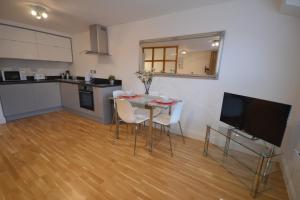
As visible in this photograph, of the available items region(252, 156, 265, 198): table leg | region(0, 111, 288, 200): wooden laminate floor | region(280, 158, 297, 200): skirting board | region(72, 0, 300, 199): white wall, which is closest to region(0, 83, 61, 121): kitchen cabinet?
region(0, 111, 288, 200): wooden laminate floor

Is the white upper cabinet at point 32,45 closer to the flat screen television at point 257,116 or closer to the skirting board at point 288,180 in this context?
the flat screen television at point 257,116

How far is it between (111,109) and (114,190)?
2079mm

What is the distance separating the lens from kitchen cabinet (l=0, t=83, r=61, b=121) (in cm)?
318

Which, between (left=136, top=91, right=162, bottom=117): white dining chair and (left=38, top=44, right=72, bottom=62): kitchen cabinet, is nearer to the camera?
(left=136, top=91, right=162, bottom=117): white dining chair

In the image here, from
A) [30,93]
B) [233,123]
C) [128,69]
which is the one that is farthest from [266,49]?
[30,93]

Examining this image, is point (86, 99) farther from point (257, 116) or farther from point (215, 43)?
point (257, 116)

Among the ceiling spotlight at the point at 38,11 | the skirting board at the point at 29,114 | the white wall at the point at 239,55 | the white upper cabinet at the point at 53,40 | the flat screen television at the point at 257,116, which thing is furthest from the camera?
the white upper cabinet at the point at 53,40

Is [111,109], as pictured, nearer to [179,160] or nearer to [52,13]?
[179,160]

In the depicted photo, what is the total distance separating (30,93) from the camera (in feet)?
11.5

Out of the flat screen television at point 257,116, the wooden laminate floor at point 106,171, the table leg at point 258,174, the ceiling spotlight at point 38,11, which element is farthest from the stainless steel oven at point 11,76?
the table leg at point 258,174

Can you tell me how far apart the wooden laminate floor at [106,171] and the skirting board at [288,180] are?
60 mm

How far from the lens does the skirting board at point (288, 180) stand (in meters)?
1.46

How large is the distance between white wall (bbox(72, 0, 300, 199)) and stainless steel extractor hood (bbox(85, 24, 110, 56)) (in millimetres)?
855

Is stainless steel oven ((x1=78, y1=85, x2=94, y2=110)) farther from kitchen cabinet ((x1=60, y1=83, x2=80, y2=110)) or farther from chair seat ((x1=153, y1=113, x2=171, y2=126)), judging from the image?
chair seat ((x1=153, y1=113, x2=171, y2=126))
